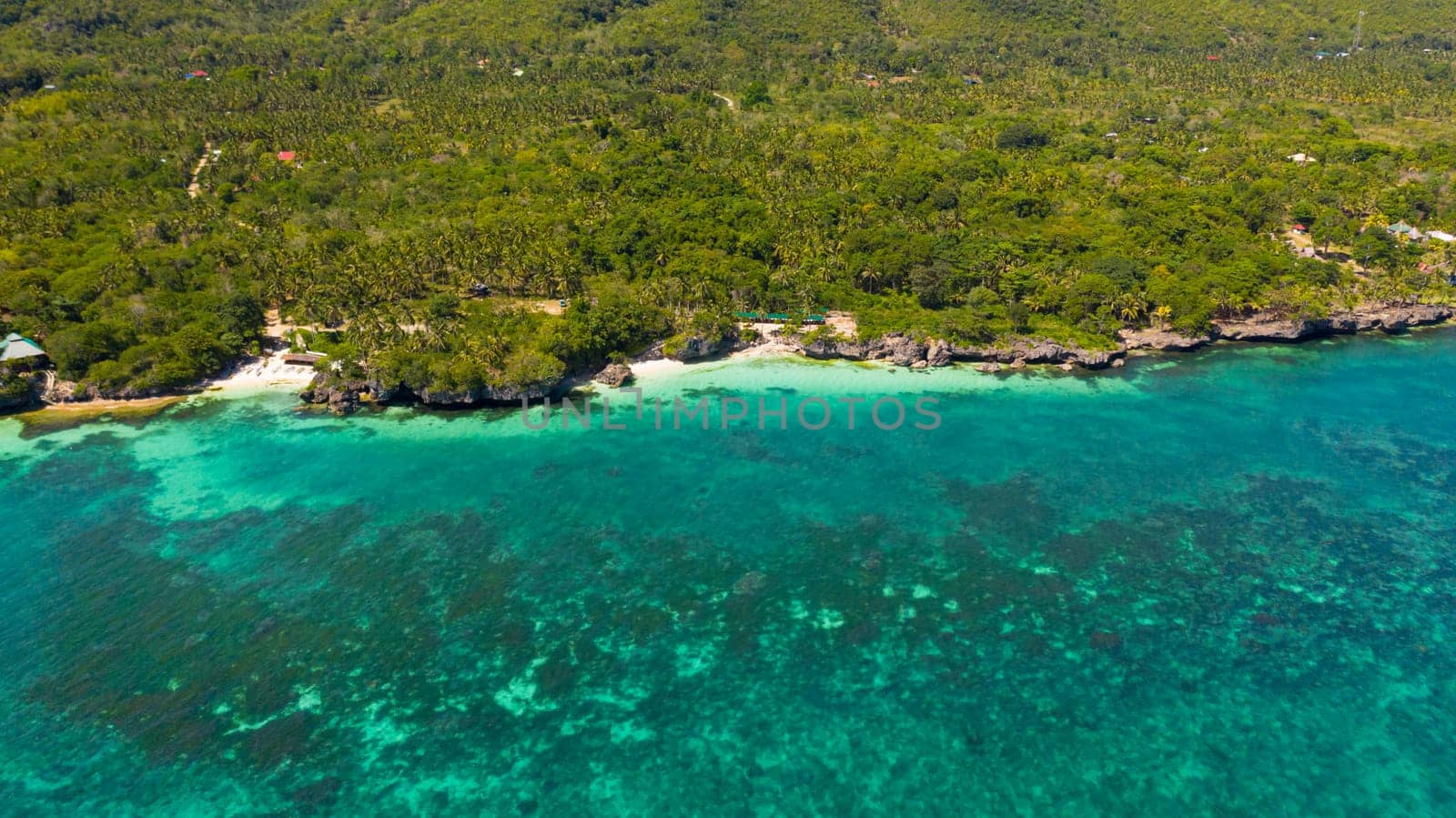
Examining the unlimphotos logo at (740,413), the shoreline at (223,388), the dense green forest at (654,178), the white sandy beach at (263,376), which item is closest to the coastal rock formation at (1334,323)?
the dense green forest at (654,178)

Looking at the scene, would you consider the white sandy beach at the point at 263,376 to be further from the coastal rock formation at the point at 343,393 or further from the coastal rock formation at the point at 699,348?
the coastal rock formation at the point at 699,348

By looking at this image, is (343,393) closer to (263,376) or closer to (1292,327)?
(263,376)

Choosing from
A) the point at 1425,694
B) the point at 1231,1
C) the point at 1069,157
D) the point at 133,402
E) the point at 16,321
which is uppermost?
the point at 1231,1

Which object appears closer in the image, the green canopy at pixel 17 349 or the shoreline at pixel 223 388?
the shoreline at pixel 223 388

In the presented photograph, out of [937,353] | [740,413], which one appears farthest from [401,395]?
[937,353]

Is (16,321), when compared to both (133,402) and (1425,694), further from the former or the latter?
(1425,694)

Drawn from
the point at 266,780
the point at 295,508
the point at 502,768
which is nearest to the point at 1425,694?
the point at 502,768
